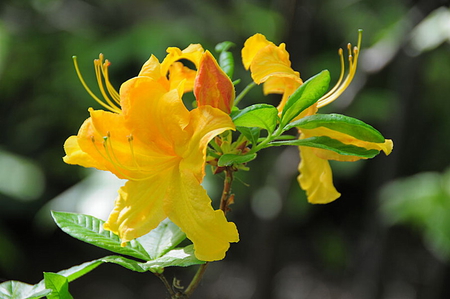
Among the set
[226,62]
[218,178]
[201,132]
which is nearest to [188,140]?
[201,132]

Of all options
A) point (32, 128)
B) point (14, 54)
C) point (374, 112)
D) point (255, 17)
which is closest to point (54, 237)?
point (32, 128)

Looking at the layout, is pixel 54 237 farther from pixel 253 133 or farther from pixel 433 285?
pixel 253 133

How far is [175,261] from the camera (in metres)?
0.41

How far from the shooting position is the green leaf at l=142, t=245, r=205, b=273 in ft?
1.34

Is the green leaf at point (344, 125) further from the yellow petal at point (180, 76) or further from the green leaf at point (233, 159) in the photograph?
the yellow petal at point (180, 76)

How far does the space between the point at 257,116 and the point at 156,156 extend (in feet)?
0.36

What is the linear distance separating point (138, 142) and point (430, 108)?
2.46m

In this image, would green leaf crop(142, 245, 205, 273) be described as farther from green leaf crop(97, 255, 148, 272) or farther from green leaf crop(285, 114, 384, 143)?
green leaf crop(285, 114, 384, 143)

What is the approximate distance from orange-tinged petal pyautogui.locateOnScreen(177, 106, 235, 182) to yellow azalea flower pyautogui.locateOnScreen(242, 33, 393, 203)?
0.22 feet

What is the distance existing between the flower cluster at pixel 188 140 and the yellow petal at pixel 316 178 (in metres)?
0.06

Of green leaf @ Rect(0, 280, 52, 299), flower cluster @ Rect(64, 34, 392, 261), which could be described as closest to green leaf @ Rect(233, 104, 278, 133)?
flower cluster @ Rect(64, 34, 392, 261)

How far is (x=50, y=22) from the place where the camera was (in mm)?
2441

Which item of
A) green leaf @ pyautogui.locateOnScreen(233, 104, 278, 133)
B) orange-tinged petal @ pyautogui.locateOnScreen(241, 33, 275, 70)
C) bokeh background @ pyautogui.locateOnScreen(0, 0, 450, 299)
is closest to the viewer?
green leaf @ pyautogui.locateOnScreen(233, 104, 278, 133)

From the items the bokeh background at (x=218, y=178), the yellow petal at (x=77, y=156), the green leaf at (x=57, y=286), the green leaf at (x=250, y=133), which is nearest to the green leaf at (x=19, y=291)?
the green leaf at (x=57, y=286)
